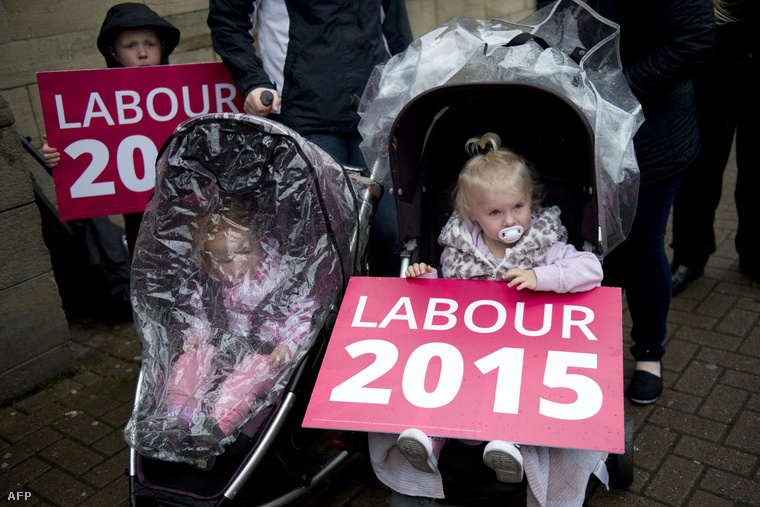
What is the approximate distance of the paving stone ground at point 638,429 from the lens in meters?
2.75

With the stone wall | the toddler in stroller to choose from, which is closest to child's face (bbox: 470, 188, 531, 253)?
the toddler in stroller

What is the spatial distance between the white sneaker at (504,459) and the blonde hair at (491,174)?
36.8 inches

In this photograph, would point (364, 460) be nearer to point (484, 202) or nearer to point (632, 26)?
point (484, 202)

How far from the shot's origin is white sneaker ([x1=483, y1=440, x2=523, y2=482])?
1.89 meters

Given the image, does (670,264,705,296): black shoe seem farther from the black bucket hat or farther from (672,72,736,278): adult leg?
the black bucket hat

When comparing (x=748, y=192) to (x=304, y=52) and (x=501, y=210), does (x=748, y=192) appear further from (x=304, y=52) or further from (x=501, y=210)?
(x=304, y=52)

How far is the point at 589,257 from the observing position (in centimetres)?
232

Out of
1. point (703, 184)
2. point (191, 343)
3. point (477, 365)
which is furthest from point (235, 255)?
point (703, 184)

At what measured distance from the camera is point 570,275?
88.2 inches

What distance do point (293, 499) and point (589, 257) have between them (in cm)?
138

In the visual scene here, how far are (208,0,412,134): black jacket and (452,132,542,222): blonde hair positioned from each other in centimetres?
74

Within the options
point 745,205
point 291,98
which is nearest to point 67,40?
point 291,98

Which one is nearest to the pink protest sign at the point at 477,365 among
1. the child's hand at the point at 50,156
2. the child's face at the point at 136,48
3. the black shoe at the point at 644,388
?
the black shoe at the point at 644,388

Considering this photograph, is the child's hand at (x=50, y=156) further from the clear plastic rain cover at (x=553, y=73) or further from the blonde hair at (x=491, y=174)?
the blonde hair at (x=491, y=174)
